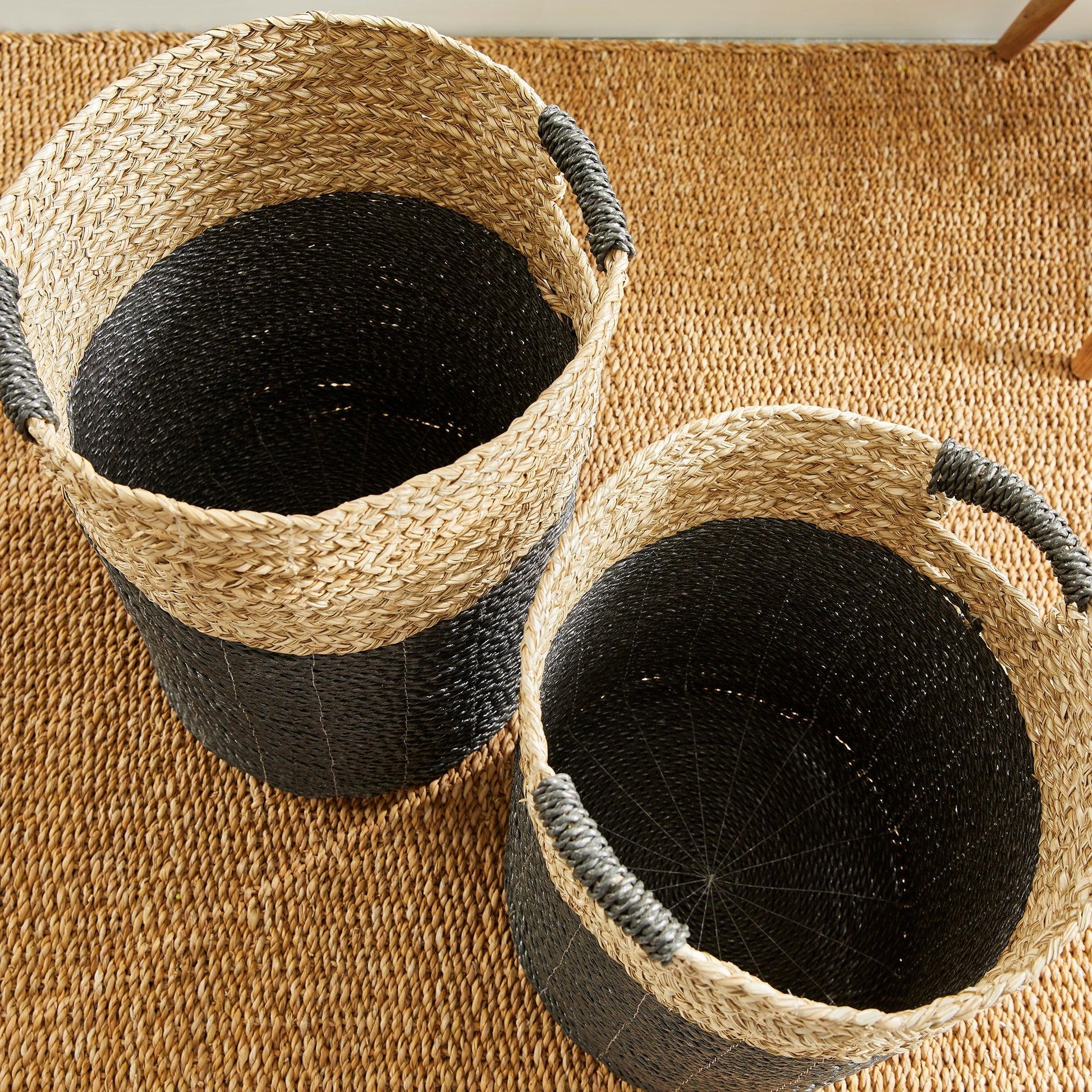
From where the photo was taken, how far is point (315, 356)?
1.03m

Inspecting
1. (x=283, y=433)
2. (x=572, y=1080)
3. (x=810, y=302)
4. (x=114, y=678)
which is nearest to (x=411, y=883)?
(x=572, y=1080)

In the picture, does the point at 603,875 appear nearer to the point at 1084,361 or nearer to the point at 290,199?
the point at 290,199

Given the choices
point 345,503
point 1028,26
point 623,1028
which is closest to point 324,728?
point 345,503

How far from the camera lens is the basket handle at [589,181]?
0.69 meters

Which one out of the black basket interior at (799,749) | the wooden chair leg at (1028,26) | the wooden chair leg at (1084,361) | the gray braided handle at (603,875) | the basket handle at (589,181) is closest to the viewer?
the gray braided handle at (603,875)

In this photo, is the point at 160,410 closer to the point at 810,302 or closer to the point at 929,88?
the point at 810,302

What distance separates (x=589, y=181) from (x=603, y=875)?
42 centimetres

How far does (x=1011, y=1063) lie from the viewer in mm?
874

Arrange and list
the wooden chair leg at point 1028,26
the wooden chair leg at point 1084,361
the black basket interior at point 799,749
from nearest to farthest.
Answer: the black basket interior at point 799,749 < the wooden chair leg at point 1084,361 < the wooden chair leg at point 1028,26

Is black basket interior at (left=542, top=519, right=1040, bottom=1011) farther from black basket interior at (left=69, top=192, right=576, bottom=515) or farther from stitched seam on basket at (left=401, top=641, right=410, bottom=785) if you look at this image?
black basket interior at (left=69, top=192, right=576, bottom=515)

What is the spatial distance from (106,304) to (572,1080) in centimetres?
68

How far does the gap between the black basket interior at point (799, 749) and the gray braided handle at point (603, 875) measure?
196mm

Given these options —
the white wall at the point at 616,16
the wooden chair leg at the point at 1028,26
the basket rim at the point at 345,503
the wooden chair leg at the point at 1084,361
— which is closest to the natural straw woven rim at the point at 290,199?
the basket rim at the point at 345,503

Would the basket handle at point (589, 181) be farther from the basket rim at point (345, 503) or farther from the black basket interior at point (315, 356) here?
the black basket interior at point (315, 356)
